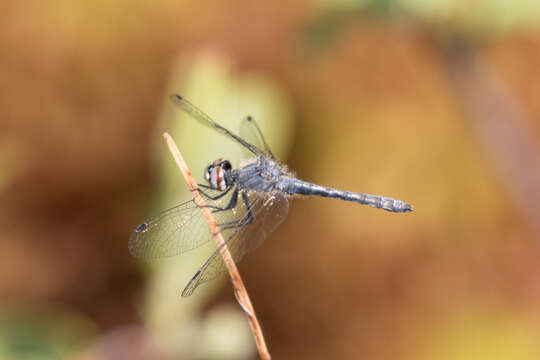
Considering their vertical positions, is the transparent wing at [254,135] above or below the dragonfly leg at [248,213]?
above

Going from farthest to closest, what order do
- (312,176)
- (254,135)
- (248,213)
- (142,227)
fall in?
(312,176) → (254,135) → (248,213) → (142,227)

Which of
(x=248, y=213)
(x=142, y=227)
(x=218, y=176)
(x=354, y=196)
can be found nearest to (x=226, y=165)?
(x=218, y=176)

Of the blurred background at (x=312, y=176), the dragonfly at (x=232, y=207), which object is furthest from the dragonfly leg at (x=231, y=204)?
the blurred background at (x=312, y=176)

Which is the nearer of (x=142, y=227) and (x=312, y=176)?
(x=142, y=227)

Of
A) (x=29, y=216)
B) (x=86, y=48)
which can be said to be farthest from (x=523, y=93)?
(x=29, y=216)

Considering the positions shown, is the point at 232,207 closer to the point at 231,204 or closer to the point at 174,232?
the point at 231,204

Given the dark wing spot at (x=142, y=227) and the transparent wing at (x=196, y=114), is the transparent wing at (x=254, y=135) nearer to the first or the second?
the transparent wing at (x=196, y=114)
